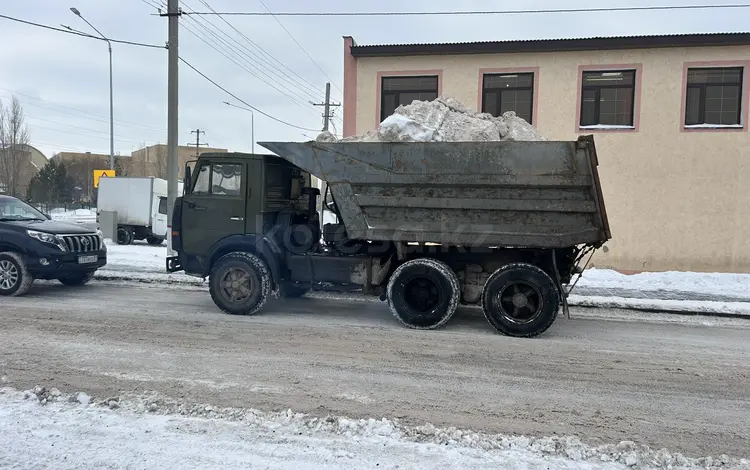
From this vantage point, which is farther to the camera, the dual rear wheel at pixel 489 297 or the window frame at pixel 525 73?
the window frame at pixel 525 73

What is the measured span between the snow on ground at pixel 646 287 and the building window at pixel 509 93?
468 cm

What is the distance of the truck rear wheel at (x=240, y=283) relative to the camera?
25.7 feet

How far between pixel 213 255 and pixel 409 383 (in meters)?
4.31

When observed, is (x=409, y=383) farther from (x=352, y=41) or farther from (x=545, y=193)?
(x=352, y=41)

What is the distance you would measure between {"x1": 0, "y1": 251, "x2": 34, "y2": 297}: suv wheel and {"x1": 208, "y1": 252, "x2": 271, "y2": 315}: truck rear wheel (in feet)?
12.5

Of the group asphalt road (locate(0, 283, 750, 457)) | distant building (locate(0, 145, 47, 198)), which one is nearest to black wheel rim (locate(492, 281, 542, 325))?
asphalt road (locate(0, 283, 750, 457))

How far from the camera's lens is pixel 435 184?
278 inches

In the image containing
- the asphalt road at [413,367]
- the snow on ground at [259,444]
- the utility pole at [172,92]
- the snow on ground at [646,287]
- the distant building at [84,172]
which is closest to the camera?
the snow on ground at [259,444]

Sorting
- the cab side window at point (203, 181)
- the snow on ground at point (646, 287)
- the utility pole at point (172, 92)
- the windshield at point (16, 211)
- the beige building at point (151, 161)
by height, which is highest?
the beige building at point (151, 161)

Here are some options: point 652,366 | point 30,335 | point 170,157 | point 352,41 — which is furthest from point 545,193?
point 170,157

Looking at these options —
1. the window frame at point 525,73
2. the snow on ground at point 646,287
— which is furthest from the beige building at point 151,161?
the window frame at point 525,73

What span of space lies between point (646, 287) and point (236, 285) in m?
8.68

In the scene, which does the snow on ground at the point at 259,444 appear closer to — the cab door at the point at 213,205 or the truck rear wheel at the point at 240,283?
the truck rear wheel at the point at 240,283

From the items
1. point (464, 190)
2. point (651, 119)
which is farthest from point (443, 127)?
point (651, 119)
